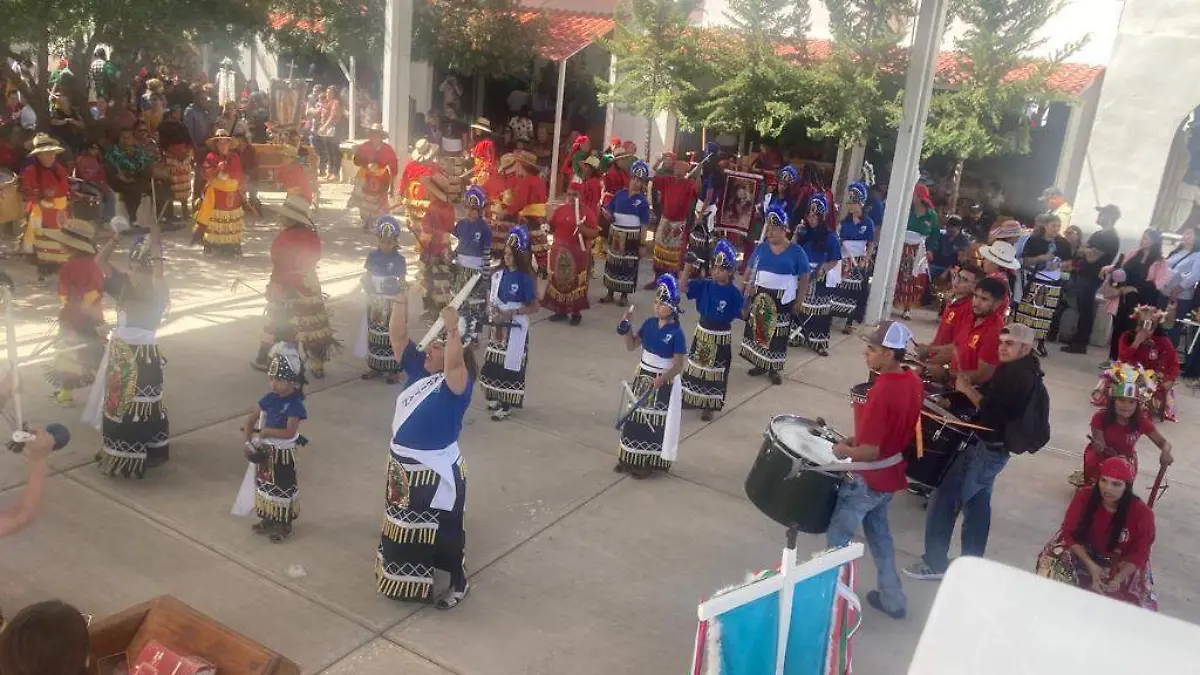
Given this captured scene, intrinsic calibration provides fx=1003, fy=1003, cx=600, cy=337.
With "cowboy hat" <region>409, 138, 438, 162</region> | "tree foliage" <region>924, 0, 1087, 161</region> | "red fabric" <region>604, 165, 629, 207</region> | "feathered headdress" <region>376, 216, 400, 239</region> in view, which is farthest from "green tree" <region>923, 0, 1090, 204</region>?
"feathered headdress" <region>376, 216, 400, 239</region>

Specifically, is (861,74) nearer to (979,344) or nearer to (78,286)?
(979,344)

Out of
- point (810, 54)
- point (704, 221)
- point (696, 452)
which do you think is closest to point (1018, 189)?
point (810, 54)

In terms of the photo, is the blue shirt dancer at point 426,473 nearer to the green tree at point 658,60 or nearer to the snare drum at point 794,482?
the snare drum at point 794,482

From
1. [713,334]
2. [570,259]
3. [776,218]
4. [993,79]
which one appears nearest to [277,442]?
[713,334]

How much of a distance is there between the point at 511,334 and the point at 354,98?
42.7 feet

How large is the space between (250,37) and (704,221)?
6.98 meters

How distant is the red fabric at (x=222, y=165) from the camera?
12469 mm

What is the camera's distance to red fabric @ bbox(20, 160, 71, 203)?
10562 mm

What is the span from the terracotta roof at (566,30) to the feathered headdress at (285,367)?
1366 centimetres

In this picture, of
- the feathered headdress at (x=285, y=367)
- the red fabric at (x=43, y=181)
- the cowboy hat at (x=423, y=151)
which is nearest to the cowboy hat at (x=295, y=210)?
the feathered headdress at (x=285, y=367)

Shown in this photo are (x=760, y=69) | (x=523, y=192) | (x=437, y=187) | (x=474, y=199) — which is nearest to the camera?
(x=474, y=199)

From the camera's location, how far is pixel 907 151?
1174 cm

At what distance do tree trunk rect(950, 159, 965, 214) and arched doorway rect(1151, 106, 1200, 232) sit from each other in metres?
3.33

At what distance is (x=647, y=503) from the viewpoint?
23.2ft
